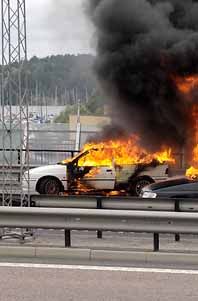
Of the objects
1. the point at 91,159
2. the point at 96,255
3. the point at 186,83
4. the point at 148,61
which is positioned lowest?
the point at 96,255

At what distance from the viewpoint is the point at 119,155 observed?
591 inches

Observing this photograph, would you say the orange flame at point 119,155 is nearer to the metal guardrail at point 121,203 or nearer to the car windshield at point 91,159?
the car windshield at point 91,159

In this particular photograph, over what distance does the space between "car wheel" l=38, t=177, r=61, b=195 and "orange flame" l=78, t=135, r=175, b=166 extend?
0.90m

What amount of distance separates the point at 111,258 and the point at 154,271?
73cm

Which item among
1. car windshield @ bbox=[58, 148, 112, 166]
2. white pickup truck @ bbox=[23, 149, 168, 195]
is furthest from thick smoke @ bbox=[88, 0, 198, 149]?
car windshield @ bbox=[58, 148, 112, 166]

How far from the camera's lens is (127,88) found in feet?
60.0

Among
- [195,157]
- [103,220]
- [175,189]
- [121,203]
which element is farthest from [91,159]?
[103,220]

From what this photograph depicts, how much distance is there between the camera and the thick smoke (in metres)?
17.8

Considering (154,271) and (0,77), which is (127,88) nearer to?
(0,77)

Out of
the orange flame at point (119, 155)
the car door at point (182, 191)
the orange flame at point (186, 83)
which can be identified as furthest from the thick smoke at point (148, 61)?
the car door at point (182, 191)

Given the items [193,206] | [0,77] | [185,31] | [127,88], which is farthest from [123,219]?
[185,31]

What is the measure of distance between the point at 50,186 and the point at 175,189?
4.97 meters

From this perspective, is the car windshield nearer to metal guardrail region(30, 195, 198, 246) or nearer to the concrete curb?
metal guardrail region(30, 195, 198, 246)

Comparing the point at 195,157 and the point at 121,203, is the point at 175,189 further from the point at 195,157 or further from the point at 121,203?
the point at 195,157
